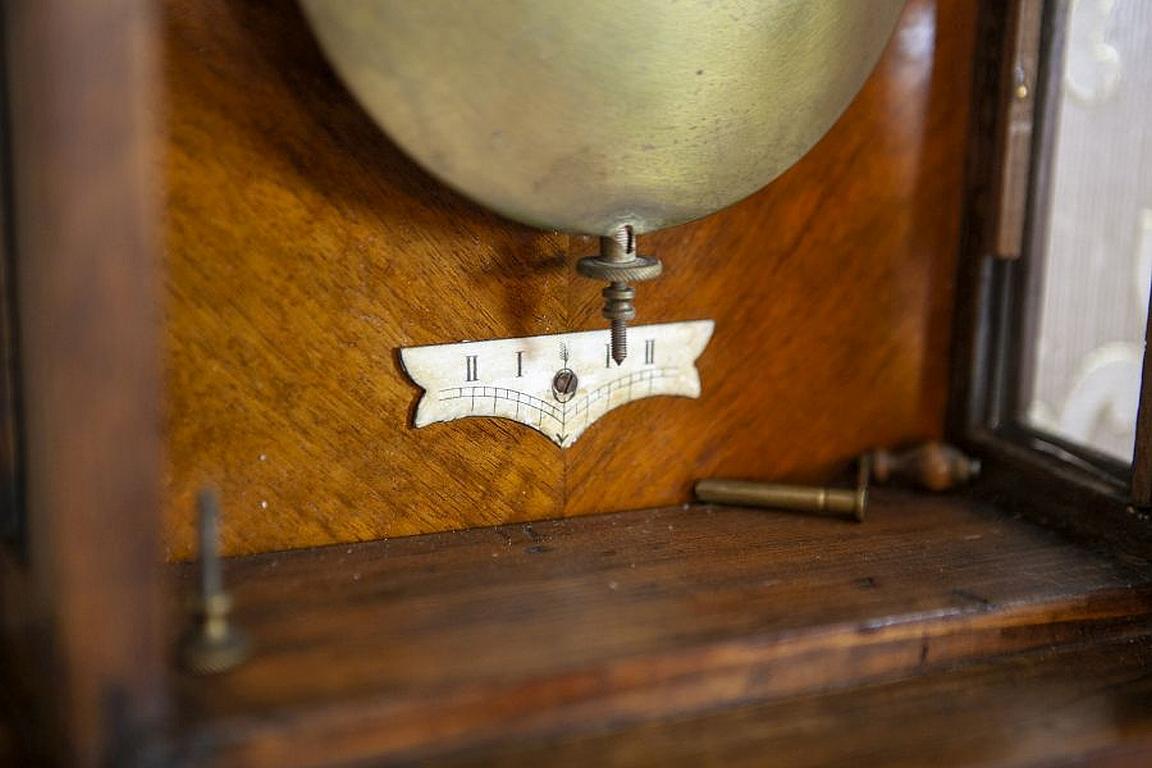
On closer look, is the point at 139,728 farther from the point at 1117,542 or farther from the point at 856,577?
the point at 1117,542

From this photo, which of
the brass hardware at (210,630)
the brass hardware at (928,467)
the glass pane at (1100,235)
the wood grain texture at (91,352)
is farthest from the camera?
the glass pane at (1100,235)

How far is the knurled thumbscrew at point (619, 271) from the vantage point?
0.86 m

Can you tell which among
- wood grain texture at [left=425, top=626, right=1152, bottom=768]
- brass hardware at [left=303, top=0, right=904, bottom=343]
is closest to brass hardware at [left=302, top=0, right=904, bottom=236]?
brass hardware at [left=303, top=0, right=904, bottom=343]

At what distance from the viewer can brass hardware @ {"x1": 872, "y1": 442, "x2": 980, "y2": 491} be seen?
3.39 feet

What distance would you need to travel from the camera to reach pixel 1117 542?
3.05ft

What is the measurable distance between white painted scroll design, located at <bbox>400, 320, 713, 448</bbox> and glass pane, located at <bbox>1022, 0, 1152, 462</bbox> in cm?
42

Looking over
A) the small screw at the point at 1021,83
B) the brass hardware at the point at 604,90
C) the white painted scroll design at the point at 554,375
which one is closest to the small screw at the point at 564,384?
the white painted scroll design at the point at 554,375

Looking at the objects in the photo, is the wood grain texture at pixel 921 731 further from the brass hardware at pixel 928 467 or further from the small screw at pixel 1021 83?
the small screw at pixel 1021 83

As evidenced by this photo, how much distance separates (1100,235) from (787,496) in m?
0.51

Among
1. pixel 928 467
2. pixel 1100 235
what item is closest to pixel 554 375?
pixel 928 467

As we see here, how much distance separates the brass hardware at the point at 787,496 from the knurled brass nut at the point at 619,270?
0.20 m

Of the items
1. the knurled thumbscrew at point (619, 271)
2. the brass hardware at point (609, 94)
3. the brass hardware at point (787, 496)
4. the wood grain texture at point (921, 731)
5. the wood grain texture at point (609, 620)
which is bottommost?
the wood grain texture at point (921, 731)

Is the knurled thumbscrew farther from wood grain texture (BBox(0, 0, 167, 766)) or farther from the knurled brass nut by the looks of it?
wood grain texture (BBox(0, 0, 167, 766))

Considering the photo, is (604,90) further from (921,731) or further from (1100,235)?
(1100,235)
